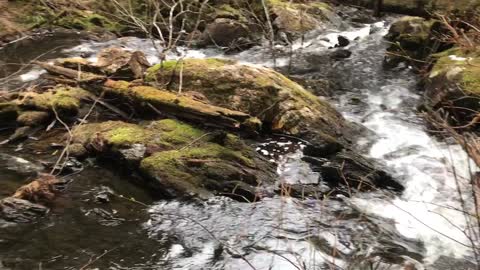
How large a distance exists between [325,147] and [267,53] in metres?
5.19

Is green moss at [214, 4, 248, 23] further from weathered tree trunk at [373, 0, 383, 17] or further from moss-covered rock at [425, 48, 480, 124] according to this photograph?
moss-covered rock at [425, 48, 480, 124]

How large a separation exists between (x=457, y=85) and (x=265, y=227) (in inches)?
169

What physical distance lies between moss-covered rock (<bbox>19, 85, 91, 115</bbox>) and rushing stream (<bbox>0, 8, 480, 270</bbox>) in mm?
1145

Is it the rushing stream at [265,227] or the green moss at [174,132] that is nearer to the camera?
the rushing stream at [265,227]


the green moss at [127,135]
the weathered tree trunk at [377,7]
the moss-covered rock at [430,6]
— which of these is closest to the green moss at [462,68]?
the moss-covered rock at [430,6]

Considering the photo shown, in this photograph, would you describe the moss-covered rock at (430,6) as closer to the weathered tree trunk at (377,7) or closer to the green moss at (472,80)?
the weathered tree trunk at (377,7)

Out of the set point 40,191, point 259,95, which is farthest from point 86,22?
point 40,191

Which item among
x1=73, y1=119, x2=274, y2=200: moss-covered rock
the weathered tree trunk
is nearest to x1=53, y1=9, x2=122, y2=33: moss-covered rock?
the weathered tree trunk

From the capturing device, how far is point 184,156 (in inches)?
227

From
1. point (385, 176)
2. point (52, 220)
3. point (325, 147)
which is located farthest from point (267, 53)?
point (52, 220)

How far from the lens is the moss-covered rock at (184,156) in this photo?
Result: 548 centimetres

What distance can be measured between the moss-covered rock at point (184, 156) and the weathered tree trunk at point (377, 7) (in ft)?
26.5

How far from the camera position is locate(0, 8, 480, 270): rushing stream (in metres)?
4.38

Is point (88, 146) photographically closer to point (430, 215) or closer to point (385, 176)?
point (385, 176)
